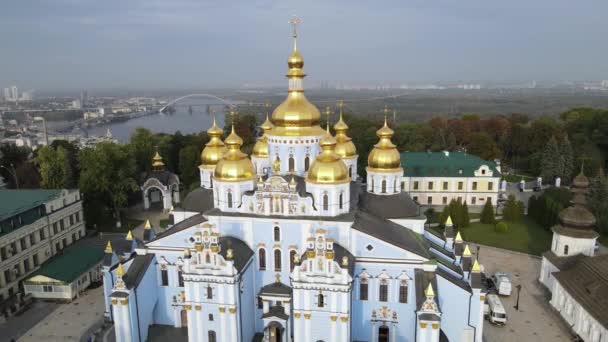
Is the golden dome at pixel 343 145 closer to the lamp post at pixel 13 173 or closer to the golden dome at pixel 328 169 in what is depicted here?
the golden dome at pixel 328 169

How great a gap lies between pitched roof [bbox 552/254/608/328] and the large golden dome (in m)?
12.9

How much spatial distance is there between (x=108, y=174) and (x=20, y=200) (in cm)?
722

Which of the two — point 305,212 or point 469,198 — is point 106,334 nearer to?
point 305,212

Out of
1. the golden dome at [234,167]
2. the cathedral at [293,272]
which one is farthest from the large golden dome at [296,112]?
the golden dome at [234,167]

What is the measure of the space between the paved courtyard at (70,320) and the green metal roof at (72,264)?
128 centimetres

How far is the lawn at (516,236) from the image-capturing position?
27562mm

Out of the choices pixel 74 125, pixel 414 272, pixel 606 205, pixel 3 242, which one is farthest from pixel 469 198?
pixel 74 125

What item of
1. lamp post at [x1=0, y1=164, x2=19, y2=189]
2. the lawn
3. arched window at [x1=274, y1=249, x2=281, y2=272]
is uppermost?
arched window at [x1=274, y1=249, x2=281, y2=272]

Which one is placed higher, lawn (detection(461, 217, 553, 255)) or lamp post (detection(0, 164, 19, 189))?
lamp post (detection(0, 164, 19, 189))

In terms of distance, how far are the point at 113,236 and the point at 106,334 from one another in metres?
13.7

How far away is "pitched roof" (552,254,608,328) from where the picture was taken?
16.9 m

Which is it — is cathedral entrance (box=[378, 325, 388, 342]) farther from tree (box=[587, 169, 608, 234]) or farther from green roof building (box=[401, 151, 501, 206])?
green roof building (box=[401, 151, 501, 206])

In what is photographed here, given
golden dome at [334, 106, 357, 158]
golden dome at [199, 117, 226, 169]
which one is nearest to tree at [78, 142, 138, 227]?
golden dome at [199, 117, 226, 169]

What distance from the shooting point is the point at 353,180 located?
22719 mm
